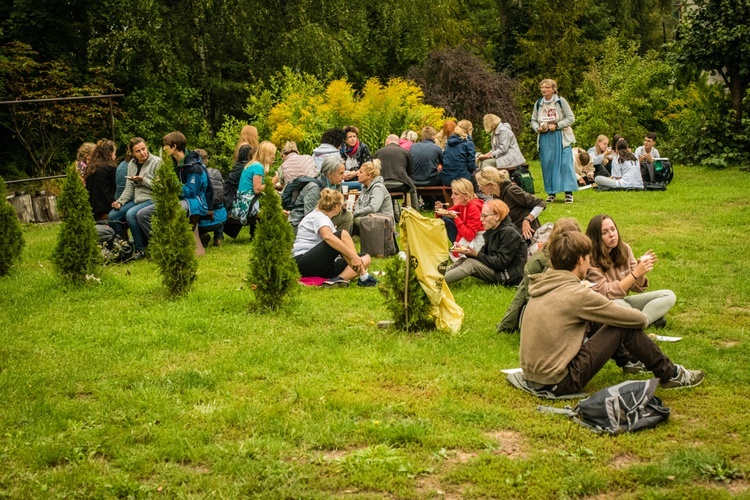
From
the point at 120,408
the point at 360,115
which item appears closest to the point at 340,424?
the point at 120,408

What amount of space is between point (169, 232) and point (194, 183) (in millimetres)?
3392

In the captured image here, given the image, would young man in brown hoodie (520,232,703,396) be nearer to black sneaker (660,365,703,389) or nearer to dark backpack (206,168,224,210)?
black sneaker (660,365,703,389)

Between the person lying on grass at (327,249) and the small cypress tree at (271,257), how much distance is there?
148cm

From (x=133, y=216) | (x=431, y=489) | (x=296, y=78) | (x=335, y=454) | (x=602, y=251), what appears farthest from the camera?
(x=296, y=78)

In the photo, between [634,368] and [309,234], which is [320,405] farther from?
[309,234]

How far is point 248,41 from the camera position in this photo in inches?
1006

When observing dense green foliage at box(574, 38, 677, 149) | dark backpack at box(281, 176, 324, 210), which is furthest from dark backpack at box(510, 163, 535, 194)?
dense green foliage at box(574, 38, 677, 149)

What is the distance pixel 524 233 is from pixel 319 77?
51.0 feet

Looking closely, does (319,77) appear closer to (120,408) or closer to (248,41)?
(248,41)

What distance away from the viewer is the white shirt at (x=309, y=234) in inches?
419

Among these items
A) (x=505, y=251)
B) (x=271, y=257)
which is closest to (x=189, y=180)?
(x=271, y=257)

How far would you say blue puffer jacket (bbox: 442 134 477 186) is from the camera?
15297mm

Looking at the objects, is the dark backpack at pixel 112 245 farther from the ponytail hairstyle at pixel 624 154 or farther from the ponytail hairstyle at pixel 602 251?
the ponytail hairstyle at pixel 624 154

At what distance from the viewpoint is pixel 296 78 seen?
74.0 feet
